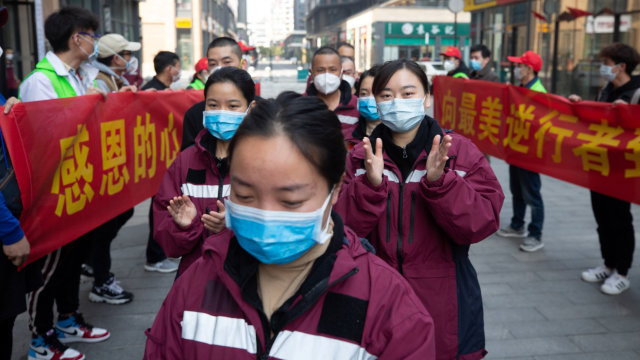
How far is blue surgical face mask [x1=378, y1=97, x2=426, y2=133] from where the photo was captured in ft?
9.06

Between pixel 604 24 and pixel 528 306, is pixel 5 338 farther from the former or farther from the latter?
pixel 604 24

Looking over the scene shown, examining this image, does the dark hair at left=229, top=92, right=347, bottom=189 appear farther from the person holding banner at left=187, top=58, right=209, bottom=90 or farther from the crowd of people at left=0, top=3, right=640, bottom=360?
the person holding banner at left=187, top=58, right=209, bottom=90

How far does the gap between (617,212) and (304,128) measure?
13.6ft

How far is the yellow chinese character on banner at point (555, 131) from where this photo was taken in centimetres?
521

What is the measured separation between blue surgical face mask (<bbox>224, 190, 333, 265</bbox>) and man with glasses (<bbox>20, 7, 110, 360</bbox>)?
8.45 ft

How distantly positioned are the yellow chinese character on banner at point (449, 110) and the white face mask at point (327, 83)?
2.82 meters

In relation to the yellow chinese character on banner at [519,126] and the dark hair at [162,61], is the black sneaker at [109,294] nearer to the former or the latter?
the dark hair at [162,61]

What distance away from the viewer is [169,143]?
5820 mm

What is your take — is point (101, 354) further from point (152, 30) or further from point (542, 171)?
point (152, 30)

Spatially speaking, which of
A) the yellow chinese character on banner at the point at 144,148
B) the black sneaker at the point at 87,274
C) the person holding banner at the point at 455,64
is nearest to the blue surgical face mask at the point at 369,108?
the yellow chinese character on banner at the point at 144,148

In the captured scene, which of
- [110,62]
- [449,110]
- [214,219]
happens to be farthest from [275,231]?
[449,110]

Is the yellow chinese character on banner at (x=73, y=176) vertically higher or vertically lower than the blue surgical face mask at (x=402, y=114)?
lower

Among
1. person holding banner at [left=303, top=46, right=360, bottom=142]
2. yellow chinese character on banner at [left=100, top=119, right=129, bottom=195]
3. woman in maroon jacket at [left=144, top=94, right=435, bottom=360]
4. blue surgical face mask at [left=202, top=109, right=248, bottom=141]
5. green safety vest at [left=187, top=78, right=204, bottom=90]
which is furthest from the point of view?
green safety vest at [left=187, top=78, right=204, bottom=90]

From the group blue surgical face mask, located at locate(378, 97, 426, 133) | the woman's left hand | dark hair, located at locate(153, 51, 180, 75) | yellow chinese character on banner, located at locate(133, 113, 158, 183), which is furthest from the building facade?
the woman's left hand
